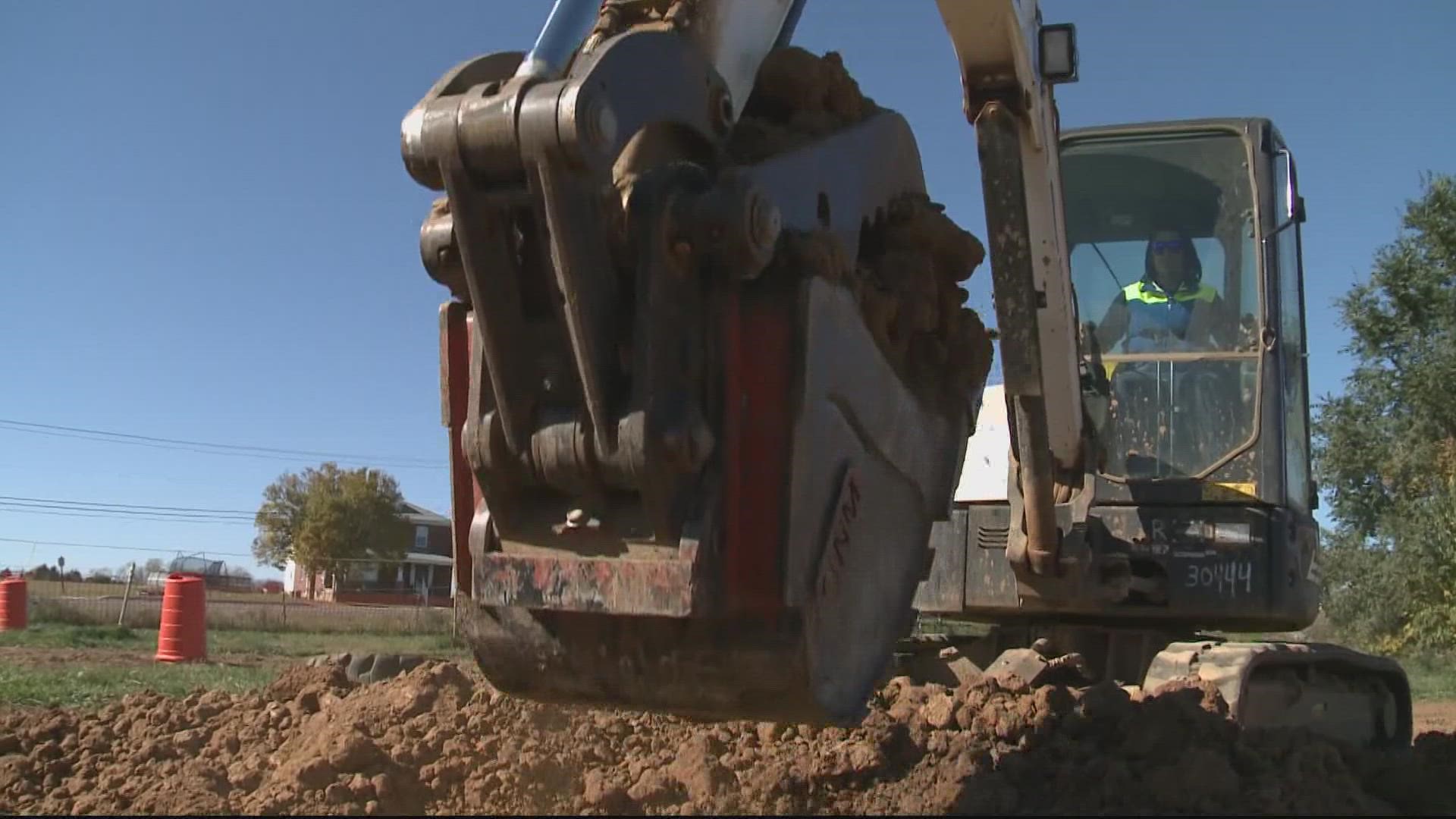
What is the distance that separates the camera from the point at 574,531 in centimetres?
274

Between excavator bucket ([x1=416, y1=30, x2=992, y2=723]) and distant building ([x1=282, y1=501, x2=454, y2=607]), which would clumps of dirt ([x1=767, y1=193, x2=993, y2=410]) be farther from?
distant building ([x1=282, y1=501, x2=454, y2=607])

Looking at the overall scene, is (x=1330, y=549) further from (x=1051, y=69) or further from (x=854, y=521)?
(x=854, y=521)

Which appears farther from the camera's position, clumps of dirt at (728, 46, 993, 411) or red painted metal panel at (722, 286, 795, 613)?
clumps of dirt at (728, 46, 993, 411)

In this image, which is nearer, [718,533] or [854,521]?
[718,533]

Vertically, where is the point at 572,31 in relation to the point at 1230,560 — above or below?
above

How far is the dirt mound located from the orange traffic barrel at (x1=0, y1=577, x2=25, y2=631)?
14.5m

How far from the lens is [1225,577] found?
5523 millimetres

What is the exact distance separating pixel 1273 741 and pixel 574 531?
7.99 ft

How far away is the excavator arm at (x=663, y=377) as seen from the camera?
2576 mm

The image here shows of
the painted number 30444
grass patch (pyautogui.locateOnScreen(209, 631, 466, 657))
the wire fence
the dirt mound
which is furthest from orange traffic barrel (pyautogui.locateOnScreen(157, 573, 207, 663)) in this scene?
the painted number 30444

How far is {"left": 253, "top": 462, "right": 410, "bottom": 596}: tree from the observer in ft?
166

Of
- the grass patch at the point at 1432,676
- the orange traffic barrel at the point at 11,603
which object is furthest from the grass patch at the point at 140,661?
the grass patch at the point at 1432,676

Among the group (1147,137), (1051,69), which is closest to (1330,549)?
(1147,137)

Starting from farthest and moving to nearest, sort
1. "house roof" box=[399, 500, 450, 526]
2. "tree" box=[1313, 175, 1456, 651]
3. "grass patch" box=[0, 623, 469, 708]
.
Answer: "house roof" box=[399, 500, 450, 526] < "tree" box=[1313, 175, 1456, 651] < "grass patch" box=[0, 623, 469, 708]
